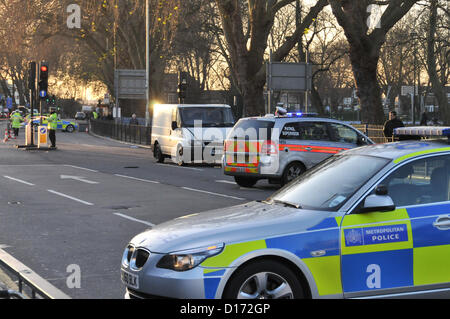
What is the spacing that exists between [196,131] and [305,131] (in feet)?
27.2

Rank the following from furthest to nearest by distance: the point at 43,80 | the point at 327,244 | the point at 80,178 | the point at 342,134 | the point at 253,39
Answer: the point at 43,80 < the point at 253,39 < the point at 80,178 < the point at 342,134 < the point at 327,244

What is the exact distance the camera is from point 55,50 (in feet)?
188

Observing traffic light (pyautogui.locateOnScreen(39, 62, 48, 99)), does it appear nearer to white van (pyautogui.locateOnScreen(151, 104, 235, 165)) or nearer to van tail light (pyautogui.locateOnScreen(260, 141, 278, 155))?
white van (pyautogui.locateOnScreen(151, 104, 235, 165))

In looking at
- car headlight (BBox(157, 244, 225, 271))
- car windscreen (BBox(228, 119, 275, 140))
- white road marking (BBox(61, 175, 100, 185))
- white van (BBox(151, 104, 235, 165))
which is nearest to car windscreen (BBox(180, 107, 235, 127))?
white van (BBox(151, 104, 235, 165))

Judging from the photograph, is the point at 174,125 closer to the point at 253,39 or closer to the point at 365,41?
the point at 365,41

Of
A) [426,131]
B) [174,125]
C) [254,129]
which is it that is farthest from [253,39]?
[426,131]

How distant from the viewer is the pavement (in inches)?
336

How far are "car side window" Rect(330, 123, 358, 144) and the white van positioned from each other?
7.83 m

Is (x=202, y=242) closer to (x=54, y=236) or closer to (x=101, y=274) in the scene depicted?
(x=101, y=274)

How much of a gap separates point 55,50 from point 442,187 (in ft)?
177

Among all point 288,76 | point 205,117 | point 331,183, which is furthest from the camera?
point 288,76

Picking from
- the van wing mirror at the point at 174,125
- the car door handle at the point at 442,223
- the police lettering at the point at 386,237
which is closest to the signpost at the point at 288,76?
the van wing mirror at the point at 174,125

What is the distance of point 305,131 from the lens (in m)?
17.7

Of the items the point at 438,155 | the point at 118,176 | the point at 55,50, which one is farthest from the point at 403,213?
the point at 55,50
